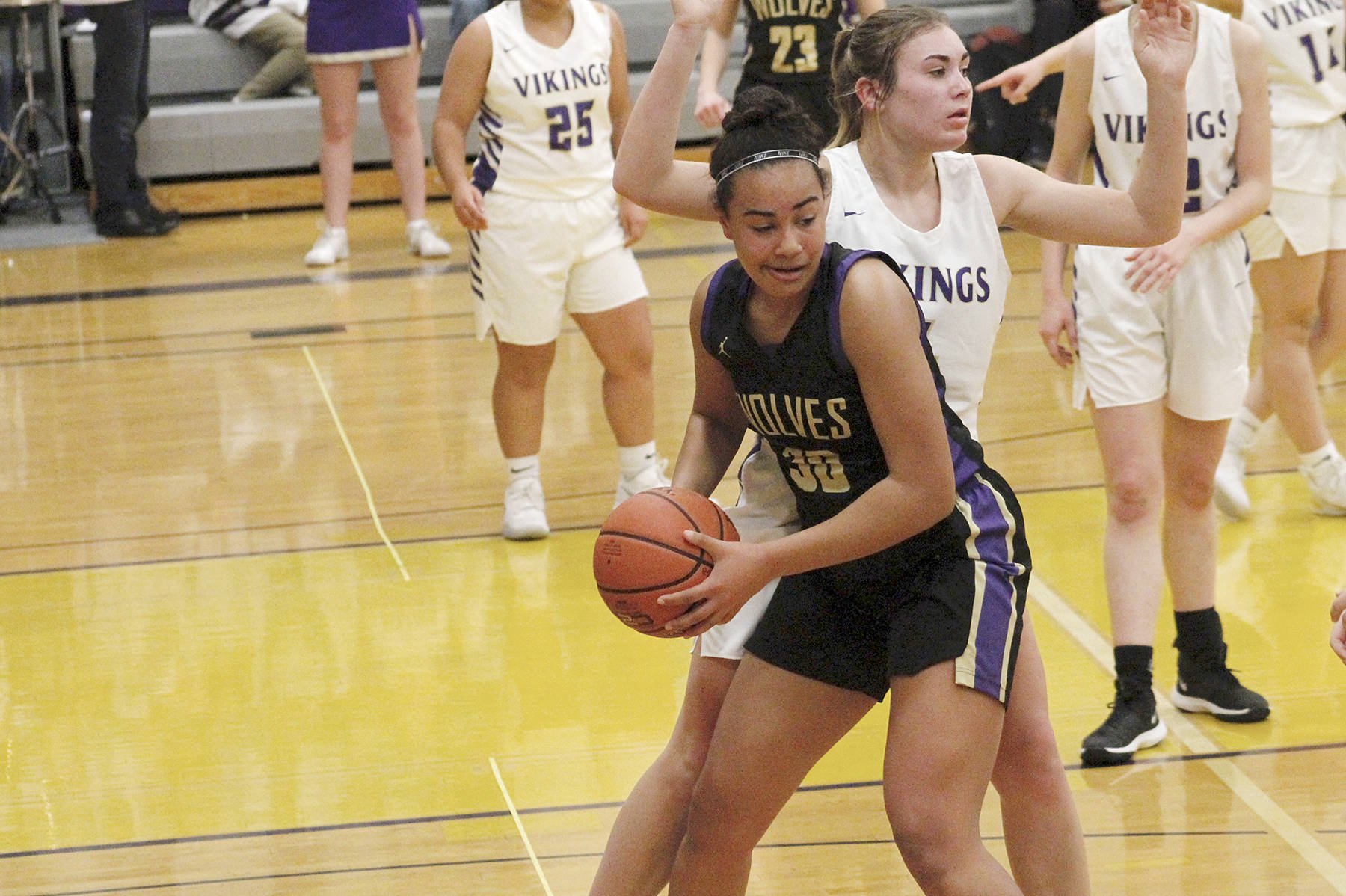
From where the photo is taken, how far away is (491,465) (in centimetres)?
607

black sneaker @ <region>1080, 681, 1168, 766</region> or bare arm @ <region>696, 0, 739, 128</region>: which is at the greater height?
bare arm @ <region>696, 0, 739, 128</region>

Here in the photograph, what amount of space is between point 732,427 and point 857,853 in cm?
111

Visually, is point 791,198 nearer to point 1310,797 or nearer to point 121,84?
point 1310,797

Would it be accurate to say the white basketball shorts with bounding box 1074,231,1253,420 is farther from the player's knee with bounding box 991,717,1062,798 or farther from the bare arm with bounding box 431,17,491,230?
the bare arm with bounding box 431,17,491,230

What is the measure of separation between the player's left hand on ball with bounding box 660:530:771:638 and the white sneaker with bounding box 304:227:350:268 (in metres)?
6.97

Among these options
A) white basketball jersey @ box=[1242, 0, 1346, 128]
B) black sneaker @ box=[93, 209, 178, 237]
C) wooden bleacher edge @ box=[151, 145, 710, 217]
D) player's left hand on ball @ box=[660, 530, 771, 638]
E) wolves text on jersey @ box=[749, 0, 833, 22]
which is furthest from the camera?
wooden bleacher edge @ box=[151, 145, 710, 217]

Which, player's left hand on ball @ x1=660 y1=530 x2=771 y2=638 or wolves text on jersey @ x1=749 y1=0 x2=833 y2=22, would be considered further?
wolves text on jersey @ x1=749 y1=0 x2=833 y2=22

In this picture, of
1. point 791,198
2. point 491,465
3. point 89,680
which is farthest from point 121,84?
point 791,198

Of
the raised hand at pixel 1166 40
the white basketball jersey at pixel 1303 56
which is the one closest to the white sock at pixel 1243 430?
the white basketball jersey at pixel 1303 56

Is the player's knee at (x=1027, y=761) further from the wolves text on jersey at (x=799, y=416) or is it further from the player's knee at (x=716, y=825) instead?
the wolves text on jersey at (x=799, y=416)

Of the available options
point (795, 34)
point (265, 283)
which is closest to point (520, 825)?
point (795, 34)

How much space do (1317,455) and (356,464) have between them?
3.30 meters

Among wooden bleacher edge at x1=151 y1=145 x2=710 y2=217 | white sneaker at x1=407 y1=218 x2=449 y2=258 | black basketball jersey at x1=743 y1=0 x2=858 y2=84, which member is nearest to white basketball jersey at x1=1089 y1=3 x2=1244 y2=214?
black basketball jersey at x1=743 y1=0 x2=858 y2=84

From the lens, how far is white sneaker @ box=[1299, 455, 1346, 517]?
5.17 metres
